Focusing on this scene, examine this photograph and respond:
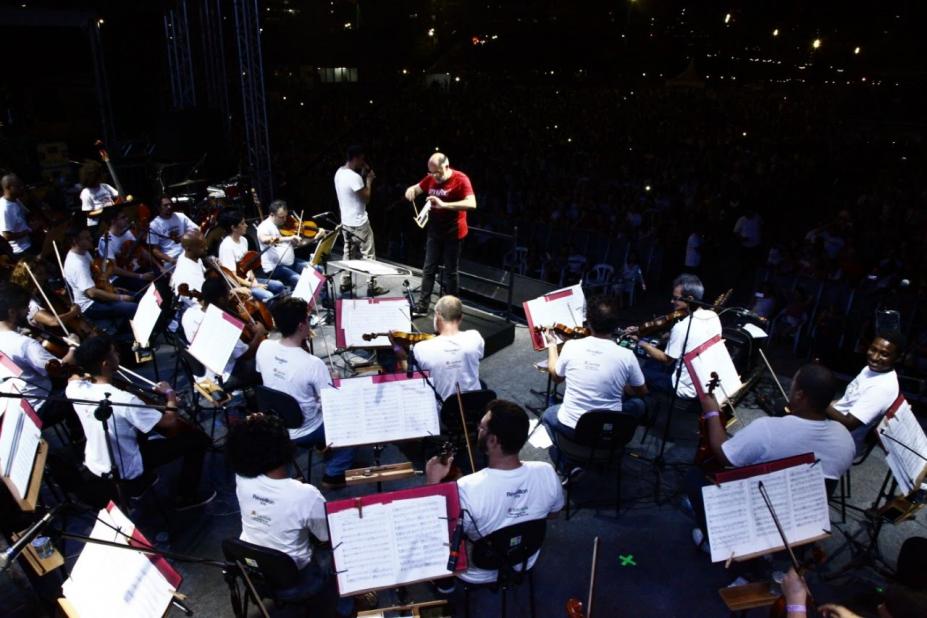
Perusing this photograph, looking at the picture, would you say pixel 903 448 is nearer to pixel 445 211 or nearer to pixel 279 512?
pixel 279 512

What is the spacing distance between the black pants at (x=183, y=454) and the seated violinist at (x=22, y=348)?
99cm

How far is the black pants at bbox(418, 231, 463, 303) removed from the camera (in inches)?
261

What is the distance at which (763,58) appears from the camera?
32781 mm

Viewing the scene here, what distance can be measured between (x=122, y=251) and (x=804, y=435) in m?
7.06

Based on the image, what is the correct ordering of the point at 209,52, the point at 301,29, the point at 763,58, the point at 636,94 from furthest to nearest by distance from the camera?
the point at 763,58, the point at 636,94, the point at 301,29, the point at 209,52

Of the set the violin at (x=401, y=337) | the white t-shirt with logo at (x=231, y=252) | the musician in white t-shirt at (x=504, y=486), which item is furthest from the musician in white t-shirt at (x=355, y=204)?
the musician in white t-shirt at (x=504, y=486)

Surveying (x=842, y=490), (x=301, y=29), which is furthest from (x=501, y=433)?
(x=301, y=29)

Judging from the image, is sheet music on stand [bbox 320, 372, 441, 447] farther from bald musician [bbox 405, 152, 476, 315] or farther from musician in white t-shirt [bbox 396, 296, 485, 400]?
bald musician [bbox 405, 152, 476, 315]

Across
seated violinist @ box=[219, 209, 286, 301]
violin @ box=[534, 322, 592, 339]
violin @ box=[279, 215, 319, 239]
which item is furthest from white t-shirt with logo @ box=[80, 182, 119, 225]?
violin @ box=[534, 322, 592, 339]

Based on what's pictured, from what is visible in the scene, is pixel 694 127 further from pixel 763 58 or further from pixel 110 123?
pixel 763 58

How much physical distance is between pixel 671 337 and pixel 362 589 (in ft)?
10.8

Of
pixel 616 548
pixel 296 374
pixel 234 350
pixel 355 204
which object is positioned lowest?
pixel 616 548

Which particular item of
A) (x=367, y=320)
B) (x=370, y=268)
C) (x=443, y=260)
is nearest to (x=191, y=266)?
(x=370, y=268)

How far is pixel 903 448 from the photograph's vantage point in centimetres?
358
